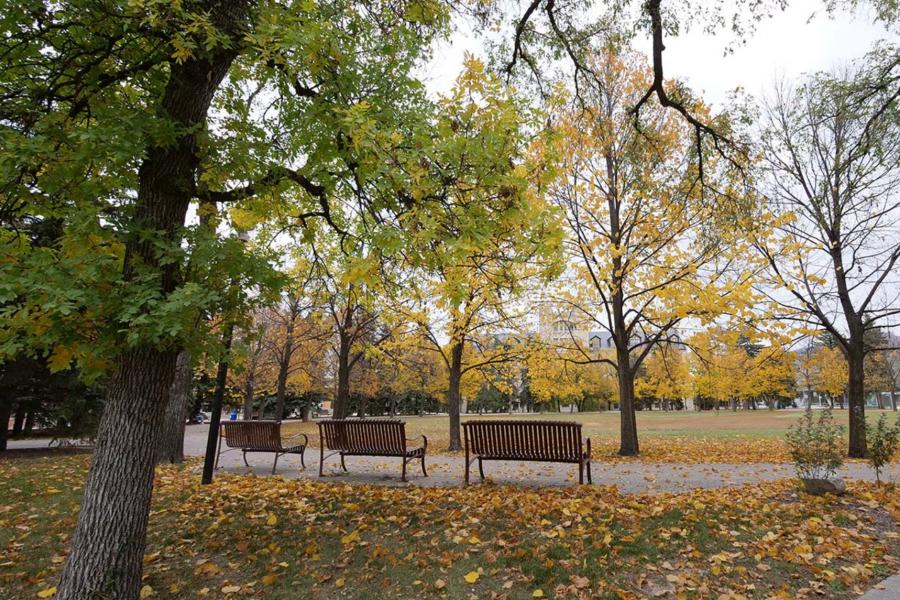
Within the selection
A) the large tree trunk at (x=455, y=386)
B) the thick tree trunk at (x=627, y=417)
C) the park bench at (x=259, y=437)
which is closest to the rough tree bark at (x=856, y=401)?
the thick tree trunk at (x=627, y=417)

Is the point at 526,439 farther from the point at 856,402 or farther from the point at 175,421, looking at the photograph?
the point at 856,402

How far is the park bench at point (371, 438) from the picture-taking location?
800 centimetres

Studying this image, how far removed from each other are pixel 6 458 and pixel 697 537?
48.9ft

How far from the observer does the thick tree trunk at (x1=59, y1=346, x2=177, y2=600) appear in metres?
3.56

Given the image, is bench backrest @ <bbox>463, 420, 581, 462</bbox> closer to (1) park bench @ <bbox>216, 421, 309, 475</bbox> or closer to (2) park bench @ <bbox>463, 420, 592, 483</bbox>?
(2) park bench @ <bbox>463, 420, 592, 483</bbox>

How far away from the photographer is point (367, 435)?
8297mm

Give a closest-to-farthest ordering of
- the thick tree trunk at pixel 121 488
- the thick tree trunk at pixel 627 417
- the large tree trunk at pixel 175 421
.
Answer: the thick tree trunk at pixel 121 488
the large tree trunk at pixel 175 421
the thick tree trunk at pixel 627 417

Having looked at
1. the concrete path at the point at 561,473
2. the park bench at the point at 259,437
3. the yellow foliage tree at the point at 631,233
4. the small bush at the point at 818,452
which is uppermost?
the yellow foliage tree at the point at 631,233

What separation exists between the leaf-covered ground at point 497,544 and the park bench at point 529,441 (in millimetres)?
672

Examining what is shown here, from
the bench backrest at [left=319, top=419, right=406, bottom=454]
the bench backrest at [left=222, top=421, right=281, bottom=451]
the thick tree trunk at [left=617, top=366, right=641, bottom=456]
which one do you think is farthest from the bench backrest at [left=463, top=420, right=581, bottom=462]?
the thick tree trunk at [left=617, top=366, right=641, bottom=456]

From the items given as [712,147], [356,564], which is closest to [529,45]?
[712,147]

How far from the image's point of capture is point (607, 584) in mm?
3656

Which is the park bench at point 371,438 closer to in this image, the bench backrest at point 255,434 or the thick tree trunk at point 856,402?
the bench backrest at point 255,434

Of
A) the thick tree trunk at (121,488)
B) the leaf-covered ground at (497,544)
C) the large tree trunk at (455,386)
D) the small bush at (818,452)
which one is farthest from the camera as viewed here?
the large tree trunk at (455,386)
